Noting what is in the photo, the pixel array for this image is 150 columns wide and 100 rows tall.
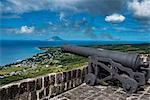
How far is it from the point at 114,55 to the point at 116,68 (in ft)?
1.01

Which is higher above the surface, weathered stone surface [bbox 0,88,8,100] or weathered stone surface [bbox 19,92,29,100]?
weathered stone surface [bbox 0,88,8,100]

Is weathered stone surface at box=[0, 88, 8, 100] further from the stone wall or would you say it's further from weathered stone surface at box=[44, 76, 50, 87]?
weathered stone surface at box=[44, 76, 50, 87]

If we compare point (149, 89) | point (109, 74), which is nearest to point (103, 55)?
point (109, 74)

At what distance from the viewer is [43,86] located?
5.03 metres

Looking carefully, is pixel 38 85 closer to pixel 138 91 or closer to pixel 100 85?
pixel 100 85

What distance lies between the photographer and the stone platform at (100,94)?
5195mm

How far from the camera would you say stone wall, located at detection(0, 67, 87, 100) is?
4145mm

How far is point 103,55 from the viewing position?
6.16 metres

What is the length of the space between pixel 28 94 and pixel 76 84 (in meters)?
1.91

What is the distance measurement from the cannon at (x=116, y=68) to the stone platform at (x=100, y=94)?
0.58 feet

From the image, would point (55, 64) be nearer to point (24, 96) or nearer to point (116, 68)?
point (116, 68)

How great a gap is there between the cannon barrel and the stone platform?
63 cm

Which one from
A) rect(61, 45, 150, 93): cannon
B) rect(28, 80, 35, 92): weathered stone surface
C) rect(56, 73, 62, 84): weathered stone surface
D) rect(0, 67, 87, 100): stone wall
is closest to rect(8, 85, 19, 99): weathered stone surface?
rect(0, 67, 87, 100): stone wall

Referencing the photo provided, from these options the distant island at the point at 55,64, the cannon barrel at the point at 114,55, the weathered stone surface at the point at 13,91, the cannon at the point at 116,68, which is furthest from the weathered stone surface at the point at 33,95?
the distant island at the point at 55,64
